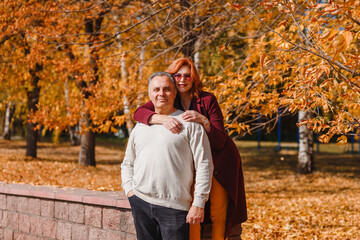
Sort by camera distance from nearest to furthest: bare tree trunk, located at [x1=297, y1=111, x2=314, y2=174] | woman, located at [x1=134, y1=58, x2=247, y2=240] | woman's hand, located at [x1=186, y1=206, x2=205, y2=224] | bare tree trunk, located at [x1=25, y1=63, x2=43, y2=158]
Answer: woman's hand, located at [x1=186, y1=206, x2=205, y2=224]
woman, located at [x1=134, y1=58, x2=247, y2=240]
bare tree trunk, located at [x1=297, y1=111, x2=314, y2=174]
bare tree trunk, located at [x1=25, y1=63, x2=43, y2=158]

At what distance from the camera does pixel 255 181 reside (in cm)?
1265

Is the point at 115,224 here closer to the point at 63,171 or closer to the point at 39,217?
the point at 39,217

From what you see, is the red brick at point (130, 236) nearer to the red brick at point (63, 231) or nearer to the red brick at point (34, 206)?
the red brick at point (63, 231)

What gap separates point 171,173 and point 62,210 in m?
2.26

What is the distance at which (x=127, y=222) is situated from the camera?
12.3 ft

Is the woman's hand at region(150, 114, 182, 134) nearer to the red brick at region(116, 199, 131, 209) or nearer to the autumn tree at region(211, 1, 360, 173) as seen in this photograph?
the autumn tree at region(211, 1, 360, 173)

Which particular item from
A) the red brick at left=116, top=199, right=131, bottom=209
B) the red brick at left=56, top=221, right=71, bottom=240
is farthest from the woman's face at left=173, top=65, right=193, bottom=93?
the red brick at left=56, top=221, right=71, bottom=240

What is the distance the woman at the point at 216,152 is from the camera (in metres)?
2.92

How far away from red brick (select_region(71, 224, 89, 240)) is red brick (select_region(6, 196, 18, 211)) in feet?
3.73

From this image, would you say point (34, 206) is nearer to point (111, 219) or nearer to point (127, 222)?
point (111, 219)

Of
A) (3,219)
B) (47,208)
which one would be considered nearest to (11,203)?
(3,219)

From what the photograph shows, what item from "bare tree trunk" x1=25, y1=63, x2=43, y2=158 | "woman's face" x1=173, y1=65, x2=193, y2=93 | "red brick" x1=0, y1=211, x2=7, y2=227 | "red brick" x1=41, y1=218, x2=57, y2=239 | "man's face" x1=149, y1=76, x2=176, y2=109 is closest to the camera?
"man's face" x1=149, y1=76, x2=176, y2=109

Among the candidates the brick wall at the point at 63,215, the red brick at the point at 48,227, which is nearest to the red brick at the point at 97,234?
the brick wall at the point at 63,215

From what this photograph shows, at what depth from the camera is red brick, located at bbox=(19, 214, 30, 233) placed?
4.83m
